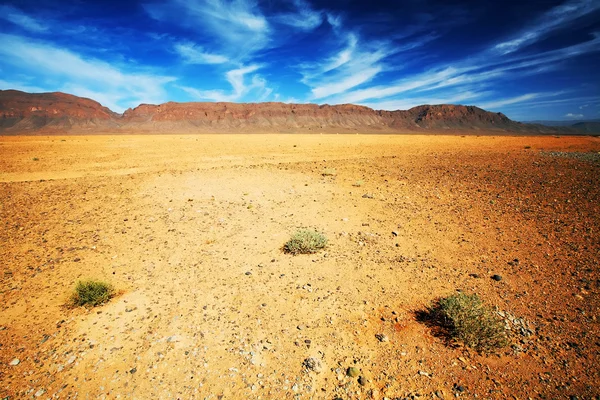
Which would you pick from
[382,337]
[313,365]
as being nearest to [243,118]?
[382,337]

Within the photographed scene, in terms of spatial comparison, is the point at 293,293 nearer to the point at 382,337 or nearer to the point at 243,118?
the point at 382,337

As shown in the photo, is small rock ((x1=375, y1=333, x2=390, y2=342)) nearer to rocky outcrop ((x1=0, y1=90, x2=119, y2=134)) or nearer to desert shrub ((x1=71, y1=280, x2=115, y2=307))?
desert shrub ((x1=71, y1=280, x2=115, y2=307))

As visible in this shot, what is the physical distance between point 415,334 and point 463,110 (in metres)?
213

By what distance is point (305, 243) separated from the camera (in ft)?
17.2

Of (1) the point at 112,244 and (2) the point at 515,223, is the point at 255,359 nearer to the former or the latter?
(1) the point at 112,244

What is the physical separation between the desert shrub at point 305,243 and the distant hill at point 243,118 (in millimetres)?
122600

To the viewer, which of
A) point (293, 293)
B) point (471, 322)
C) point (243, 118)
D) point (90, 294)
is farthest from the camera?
point (243, 118)

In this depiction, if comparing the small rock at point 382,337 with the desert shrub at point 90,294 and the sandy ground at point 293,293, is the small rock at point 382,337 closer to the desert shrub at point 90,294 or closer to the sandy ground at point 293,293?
the sandy ground at point 293,293

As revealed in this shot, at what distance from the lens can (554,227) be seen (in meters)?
5.93

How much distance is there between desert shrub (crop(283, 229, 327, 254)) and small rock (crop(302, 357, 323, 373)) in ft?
7.77

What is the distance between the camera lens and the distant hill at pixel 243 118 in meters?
130

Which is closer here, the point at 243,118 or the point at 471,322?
the point at 471,322

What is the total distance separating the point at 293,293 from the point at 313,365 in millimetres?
1247

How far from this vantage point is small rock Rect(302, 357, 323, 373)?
288 centimetres
